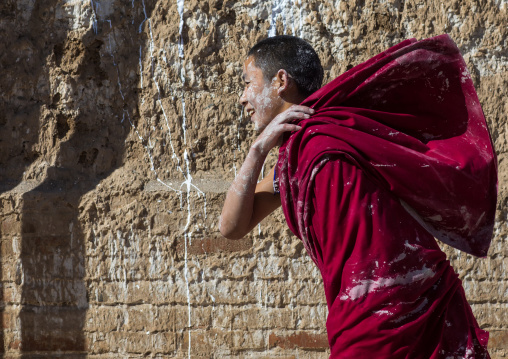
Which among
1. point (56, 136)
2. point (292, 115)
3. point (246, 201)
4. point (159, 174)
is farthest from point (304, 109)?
point (56, 136)

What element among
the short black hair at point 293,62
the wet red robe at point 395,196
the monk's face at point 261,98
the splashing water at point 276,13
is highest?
the splashing water at point 276,13

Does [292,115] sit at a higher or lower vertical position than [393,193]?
higher

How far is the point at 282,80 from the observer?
2.07m

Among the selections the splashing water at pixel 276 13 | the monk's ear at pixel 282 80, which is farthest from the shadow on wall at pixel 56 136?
the monk's ear at pixel 282 80

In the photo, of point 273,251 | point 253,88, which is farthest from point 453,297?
point 273,251

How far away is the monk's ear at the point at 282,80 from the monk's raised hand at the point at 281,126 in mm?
198

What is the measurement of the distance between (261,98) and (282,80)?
0.09 metres

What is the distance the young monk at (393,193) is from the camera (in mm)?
1608

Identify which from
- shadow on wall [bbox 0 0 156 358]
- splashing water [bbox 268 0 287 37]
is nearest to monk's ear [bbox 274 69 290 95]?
splashing water [bbox 268 0 287 37]

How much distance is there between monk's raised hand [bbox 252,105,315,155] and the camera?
1814mm

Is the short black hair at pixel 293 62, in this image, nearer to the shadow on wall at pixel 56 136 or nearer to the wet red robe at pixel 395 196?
the wet red robe at pixel 395 196

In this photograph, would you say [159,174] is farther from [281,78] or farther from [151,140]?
[281,78]

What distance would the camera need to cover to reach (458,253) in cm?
364

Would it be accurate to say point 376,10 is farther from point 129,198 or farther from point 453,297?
point 453,297
